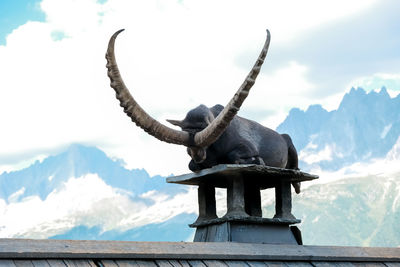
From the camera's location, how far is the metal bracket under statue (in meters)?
7.97

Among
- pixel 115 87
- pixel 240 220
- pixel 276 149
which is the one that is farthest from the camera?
pixel 276 149

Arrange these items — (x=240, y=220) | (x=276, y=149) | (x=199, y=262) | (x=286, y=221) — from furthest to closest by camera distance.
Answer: (x=276, y=149) → (x=286, y=221) → (x=240, y=220) → (x=199, y=262)

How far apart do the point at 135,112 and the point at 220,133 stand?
101 centimetres

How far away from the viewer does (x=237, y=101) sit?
7.46 metres

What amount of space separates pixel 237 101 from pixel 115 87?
1323 mm

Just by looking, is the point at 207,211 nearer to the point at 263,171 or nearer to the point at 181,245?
the point at 263,171

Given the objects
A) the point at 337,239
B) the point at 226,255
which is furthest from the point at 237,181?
the point at 337,239

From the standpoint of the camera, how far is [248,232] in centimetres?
802

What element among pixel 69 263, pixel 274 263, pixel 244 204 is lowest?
pixel 274 263

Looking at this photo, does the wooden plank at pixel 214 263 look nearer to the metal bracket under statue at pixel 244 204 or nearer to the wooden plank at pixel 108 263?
the wooden plank at pixel 108 263

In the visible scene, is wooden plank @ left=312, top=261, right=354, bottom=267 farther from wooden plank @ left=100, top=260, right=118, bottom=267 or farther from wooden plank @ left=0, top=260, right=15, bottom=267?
wooden plank @ left=0, top=260, right=15, bottom=267

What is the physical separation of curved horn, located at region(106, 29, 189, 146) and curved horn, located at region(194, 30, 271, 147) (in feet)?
0.79

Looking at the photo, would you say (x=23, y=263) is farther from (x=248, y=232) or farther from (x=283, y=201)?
(x=283, y=201)

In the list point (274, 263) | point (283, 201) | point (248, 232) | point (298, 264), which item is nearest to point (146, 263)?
point (274, 263)
